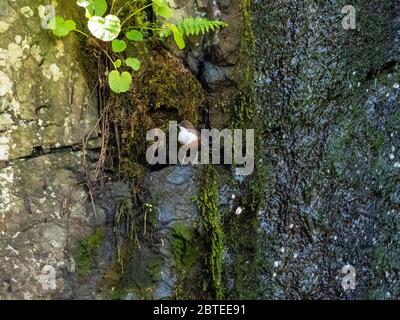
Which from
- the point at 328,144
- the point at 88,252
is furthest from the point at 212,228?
the point at 328,144

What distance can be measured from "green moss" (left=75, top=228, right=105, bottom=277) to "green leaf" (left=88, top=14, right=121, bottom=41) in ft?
3.39

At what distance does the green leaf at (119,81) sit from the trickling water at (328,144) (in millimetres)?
814

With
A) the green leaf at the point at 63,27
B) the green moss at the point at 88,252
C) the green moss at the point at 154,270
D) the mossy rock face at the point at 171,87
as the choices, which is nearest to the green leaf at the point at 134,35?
the mossy rock face at the point at 171,87

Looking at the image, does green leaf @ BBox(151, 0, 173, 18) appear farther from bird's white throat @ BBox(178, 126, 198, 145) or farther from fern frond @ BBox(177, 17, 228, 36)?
bird's white throat @ BBox(178, 126, 198, 145)

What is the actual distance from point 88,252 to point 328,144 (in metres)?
1.48

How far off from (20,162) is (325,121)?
1700 mm

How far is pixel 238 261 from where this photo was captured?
2770mm

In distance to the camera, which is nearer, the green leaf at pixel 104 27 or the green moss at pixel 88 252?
the green leaf at pixel 104 27

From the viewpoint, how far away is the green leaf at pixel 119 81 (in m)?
2.46

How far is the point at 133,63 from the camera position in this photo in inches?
99.7

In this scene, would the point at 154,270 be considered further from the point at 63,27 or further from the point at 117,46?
the point at 63,27

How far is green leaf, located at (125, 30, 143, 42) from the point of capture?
2562 mm

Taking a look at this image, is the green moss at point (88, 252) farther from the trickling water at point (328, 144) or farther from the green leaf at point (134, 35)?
the green leaf at point (134, 35)
